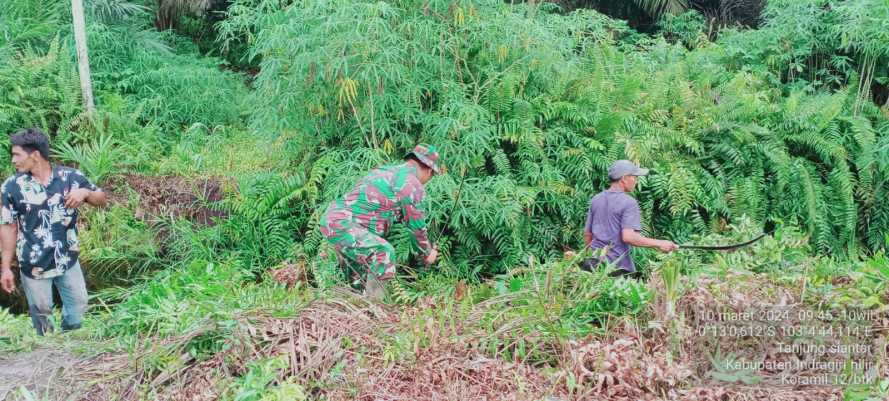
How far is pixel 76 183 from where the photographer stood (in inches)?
185

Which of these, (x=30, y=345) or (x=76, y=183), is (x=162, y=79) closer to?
(x=76, y=183)

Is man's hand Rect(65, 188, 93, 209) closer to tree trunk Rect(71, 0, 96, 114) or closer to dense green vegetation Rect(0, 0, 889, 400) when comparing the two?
dense green vegetation Rect(0, 0, 889, 400)

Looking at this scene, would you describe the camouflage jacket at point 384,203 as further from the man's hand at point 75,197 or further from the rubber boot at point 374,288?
the man's hand at point 75,197

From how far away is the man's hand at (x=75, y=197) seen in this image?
459cm

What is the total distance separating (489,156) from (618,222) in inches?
73.6

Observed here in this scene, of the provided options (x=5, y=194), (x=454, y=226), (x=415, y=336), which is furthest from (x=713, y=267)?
(x=5, y=194)

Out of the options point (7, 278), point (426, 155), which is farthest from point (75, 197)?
point (426, 155)

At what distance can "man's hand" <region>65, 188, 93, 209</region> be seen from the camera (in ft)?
15.0

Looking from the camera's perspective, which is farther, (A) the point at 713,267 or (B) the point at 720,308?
(A) the point at 713,267

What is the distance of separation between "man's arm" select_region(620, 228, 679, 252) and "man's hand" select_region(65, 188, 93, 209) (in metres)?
3.57

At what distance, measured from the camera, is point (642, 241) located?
14.5ft

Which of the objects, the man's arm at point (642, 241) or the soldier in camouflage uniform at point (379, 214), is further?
the soldier in camouflage uniform at point (379, 214)

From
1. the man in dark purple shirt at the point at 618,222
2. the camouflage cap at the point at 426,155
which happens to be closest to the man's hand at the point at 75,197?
the camouflage cap at the point at 426,155

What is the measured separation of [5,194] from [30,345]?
111cm
